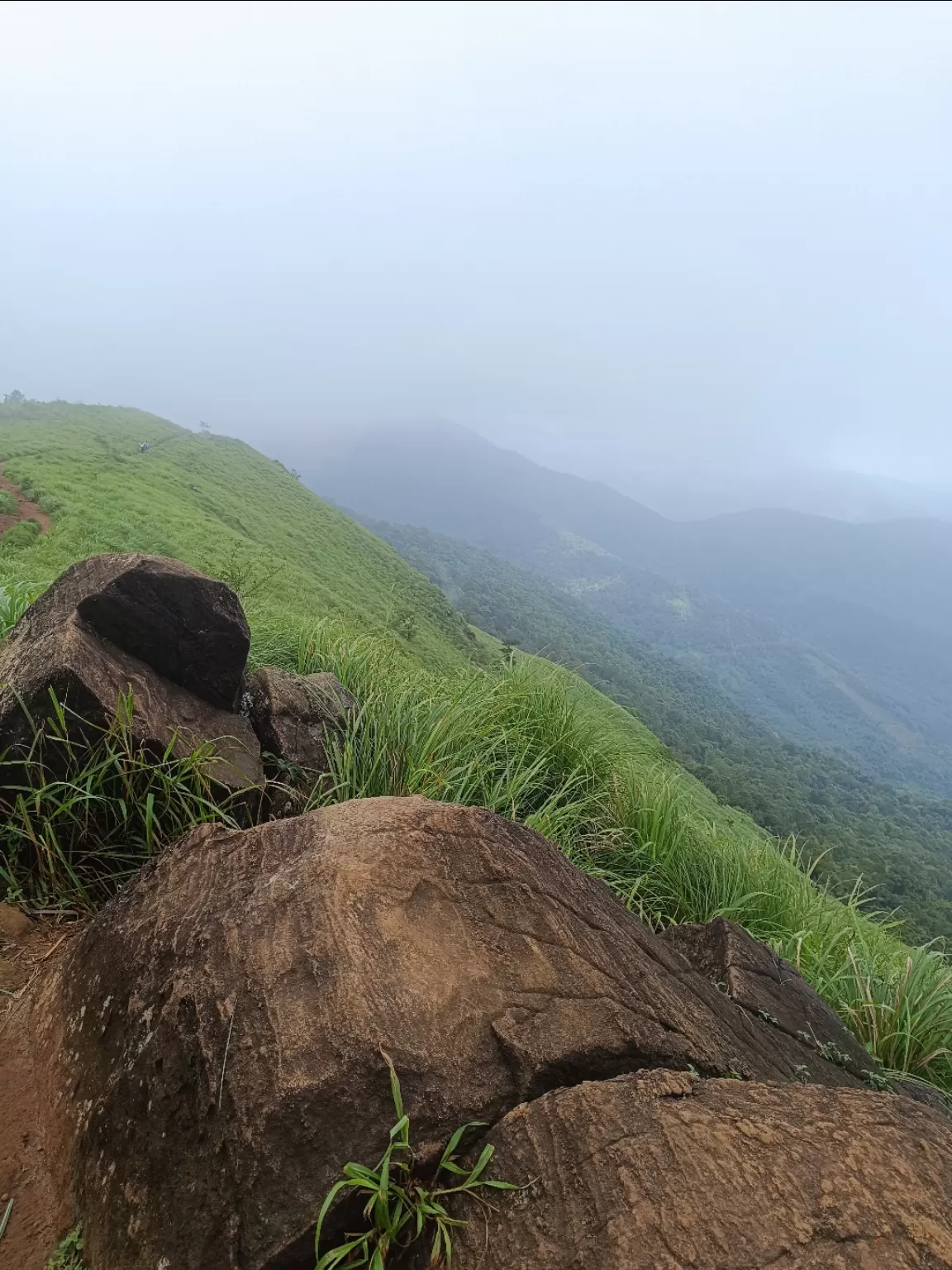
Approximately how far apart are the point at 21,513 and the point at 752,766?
144 ft

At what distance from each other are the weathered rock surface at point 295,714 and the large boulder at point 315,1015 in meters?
1.39

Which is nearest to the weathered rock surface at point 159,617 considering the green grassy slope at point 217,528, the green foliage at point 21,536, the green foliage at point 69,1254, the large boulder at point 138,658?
the large boulder at point 138,658

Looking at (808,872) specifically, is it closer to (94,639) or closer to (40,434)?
(94,639)

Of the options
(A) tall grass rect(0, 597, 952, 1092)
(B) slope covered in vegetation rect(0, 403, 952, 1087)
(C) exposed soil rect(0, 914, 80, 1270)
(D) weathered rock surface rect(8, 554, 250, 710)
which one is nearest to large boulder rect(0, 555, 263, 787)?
(D) weathered rock surface rect(8, 554, 250, 710)

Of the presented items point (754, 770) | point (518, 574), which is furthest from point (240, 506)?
point (518, 574)

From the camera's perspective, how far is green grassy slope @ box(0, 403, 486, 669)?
1555 cm

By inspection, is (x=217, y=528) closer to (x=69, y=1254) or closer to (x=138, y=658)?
(x=138, y=658)

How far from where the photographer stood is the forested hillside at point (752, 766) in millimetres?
27438

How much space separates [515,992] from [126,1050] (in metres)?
1.16

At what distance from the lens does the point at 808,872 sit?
5219mm

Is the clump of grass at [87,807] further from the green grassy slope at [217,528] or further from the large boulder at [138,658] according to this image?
the green grassy slope at [217,528]

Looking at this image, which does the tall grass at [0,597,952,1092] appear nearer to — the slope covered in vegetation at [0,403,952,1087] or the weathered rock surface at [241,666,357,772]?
the slope covered in vegetation at [0,403,952,1087]

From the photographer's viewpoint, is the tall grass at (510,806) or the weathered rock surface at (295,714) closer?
the tall grass at (510,806)

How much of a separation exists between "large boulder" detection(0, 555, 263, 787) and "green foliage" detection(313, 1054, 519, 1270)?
83.7 inches
